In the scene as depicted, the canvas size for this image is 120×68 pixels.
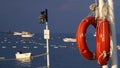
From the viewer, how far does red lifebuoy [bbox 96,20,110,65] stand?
8.04 meters

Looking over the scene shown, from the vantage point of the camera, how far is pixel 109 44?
319 inches

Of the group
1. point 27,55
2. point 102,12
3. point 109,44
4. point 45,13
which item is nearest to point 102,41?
point 109,44

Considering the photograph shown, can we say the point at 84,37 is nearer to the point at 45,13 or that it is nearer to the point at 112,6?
the point at 112,6

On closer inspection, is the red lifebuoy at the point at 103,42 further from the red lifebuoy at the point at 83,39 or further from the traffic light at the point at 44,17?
the traffic light at the point at 44,17

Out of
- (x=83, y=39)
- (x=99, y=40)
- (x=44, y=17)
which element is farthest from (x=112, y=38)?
(x=44, y=17)

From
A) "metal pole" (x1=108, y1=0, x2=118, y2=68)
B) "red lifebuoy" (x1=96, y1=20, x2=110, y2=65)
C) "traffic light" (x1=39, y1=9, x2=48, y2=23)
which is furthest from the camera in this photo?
"traffic light" (x1=39, y1=9, x2=48, y2=23)

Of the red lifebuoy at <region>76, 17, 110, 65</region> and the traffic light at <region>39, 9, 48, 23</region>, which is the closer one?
the red lifebuoy at <region>76, 17, 110, 65</region>

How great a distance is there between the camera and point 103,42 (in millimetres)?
8031

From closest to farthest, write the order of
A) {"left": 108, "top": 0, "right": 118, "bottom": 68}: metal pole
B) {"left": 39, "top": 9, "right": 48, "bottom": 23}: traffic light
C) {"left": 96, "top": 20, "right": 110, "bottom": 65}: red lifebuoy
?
1. {"left": 96, "top": 20, "right": 110, "bottom": 65}: red lifebuoy
2. {"left": 108, "top": 0, "right": 118, "bottom": 68}: metal pole
3. {"left": 39, "top": 9, "right": 48, "bottom": 23}: traffic light

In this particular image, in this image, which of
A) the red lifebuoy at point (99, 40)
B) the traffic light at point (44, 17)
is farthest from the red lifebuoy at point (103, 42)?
the traffic light at point (44, 17)

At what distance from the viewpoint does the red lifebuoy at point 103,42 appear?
26.4ft

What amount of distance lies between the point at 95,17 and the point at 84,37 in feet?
1.79

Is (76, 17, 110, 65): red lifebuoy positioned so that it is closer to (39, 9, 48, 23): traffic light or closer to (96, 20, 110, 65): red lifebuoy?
(96, 20, 110, 65): red lifebuoy

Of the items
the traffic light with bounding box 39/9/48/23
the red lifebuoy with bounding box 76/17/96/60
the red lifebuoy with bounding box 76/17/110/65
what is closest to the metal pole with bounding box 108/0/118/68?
the red lifebuoy with bounding box 76/17/110/65
